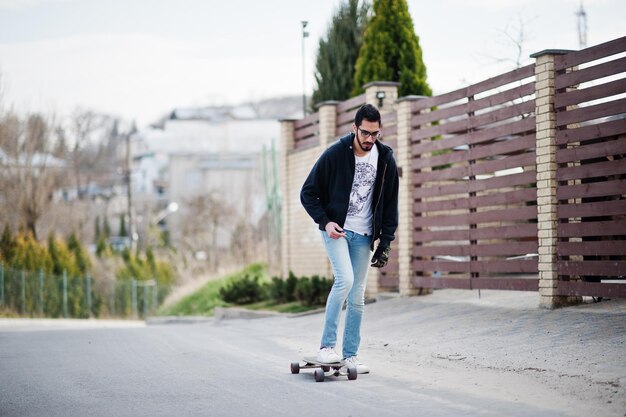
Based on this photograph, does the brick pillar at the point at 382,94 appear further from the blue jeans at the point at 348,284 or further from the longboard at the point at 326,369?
the longboard at the point at 326,369

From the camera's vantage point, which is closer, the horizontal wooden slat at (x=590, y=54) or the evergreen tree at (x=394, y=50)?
the horizontal wooden slat at (x=590, y=54)

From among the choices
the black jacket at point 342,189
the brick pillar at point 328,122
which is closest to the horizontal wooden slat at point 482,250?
the brick pillar at point 328,122

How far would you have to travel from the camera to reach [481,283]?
13.7 meters

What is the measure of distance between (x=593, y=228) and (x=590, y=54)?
205 cm

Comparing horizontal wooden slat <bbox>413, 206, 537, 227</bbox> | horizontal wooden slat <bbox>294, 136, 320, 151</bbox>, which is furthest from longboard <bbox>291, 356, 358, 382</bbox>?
horizontal wooden slat <bbox>294, 136, 320, 151</bbox>

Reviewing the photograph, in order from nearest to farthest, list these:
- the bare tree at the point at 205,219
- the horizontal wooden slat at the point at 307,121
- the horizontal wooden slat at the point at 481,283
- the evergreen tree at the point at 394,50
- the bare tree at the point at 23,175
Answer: the horizontal wooden slat at the point at 481,283 → the evergreen tree at the point at 394,50 → the horizontal wooden slat at the point at 307,121 → the bare tree at the point at 23,175 → the bare tree at the point at 205,219

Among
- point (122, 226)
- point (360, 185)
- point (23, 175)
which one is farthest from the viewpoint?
point (122, 226)

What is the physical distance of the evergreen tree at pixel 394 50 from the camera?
65.2 feet

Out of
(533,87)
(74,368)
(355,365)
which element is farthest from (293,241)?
(355,365)

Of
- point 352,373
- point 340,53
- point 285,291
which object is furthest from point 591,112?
point 340,53

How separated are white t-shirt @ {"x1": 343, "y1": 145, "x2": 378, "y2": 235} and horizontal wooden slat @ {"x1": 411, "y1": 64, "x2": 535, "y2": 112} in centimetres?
Result: 498

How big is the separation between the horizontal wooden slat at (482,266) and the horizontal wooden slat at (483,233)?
0.36 metres

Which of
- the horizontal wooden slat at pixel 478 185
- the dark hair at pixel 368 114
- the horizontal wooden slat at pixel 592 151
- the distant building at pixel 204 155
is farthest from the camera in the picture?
the distant building at pixel 204 155

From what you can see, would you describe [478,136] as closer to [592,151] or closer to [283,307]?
[592,151]
